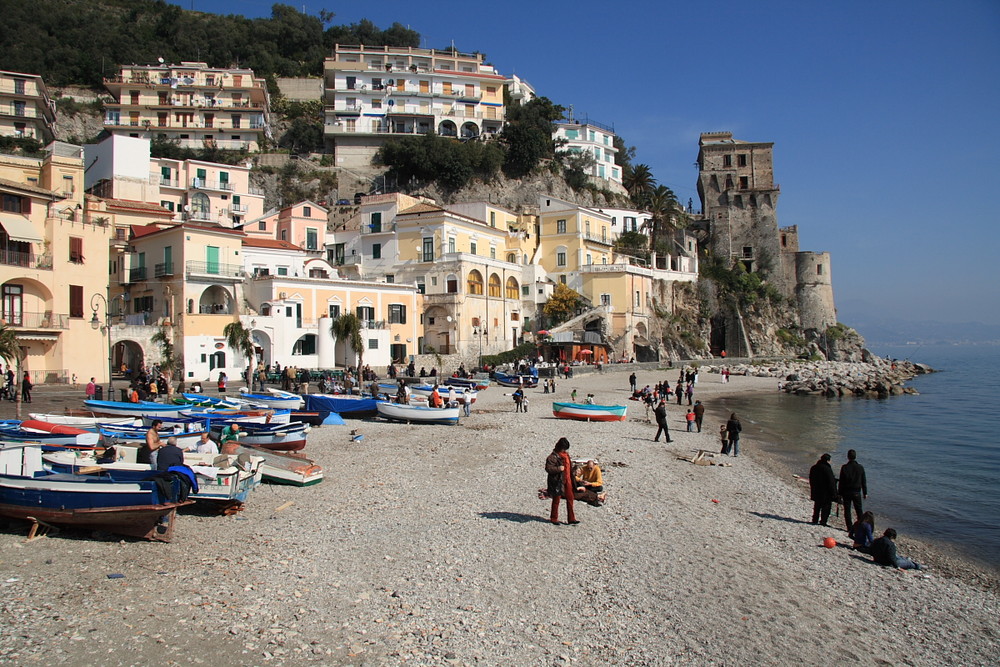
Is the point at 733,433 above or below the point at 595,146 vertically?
below

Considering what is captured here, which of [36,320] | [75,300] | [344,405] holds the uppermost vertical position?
[75,300]

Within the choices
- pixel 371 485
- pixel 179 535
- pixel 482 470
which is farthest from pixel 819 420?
pixel 179 535

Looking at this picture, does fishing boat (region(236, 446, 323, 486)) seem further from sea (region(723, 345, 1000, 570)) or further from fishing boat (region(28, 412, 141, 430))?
sea (region(723, 345, 1000, 570))

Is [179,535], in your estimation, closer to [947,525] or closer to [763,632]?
[763,632]

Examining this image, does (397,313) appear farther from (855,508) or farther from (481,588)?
(481,588)

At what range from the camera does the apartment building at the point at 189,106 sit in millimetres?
62312

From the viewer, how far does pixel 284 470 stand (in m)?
13.7

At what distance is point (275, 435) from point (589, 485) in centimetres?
839

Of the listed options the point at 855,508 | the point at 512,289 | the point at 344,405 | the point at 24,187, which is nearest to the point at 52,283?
the point at 24,187

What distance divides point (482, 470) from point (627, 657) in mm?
9114

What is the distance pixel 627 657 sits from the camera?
24.0 ft

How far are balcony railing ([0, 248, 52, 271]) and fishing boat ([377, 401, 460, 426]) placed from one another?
1541 centimetres

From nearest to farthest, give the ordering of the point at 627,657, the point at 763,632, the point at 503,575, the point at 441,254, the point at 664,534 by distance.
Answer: the point at 627,657
the point at 763,632
the point at 503,575
the point at 664,534
the point at 441,254

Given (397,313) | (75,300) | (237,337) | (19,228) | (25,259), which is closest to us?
(19,228)
